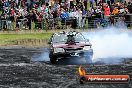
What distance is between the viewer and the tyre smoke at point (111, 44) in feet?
86.7

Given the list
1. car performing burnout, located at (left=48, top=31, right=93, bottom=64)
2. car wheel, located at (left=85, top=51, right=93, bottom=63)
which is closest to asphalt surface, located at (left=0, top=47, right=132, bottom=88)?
car performing burnout, located at (left=48, top=31, right=93, bottom=64)

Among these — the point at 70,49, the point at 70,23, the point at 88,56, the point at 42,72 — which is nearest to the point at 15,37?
the point at 70,23

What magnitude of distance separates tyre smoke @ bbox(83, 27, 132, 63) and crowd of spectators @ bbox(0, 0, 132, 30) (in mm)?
1363

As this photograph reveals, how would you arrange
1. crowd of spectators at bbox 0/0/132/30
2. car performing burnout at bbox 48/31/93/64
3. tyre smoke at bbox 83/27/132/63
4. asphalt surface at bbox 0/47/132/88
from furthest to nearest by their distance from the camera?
1. crowd of spectators at bbox 0/0/132/30
2. tyre smoke at bbox 83/27/132/63
3. car performing burnout at bbox 48/31/93/64
4. asphalt surface at bbox 0/47/132/88

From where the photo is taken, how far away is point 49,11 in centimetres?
3422

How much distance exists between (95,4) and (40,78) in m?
19.2

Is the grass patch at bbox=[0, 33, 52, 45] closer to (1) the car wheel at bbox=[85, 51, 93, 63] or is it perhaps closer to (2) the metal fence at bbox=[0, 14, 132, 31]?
(2) the metal fence at bbox=[0, 14, 132, 31]

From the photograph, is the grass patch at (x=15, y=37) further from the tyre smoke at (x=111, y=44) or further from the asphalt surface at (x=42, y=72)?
the asphalt surface at (x=42, y=72)

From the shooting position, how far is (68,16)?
112 feet

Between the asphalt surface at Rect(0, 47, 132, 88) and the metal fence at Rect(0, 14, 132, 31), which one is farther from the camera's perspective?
the metal fence at Rect(0, 14, 132, 31)

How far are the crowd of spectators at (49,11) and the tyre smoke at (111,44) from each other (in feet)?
4.47

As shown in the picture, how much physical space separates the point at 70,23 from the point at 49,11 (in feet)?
5.58

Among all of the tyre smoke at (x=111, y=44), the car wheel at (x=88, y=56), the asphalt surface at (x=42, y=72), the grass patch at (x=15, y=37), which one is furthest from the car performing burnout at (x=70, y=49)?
the grass patch at (x=15, y=37)

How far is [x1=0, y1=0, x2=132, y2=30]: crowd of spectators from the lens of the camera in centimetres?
3369
